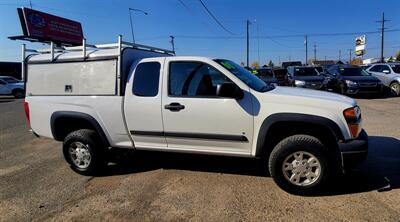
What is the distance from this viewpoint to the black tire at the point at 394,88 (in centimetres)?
1698

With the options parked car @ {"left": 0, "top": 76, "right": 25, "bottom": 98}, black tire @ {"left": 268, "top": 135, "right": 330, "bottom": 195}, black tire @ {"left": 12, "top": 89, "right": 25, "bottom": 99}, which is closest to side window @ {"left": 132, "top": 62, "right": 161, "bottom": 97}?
black tire @ {"left": 268, "top": 135, "right": 330, "bottom": 195}

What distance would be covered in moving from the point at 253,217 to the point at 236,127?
1.22m

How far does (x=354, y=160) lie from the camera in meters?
4.08

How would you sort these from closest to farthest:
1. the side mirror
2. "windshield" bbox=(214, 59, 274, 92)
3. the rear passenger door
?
the side mirror
"windshield" bbox=(214, 59, 274, 92)
the rear passenger door

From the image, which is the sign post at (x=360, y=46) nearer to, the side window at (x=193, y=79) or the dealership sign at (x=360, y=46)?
the dealership sign at (x=360, y=46)

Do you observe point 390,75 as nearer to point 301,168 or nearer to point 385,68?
point 385,68

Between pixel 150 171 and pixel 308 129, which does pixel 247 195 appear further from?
pixel 150 171

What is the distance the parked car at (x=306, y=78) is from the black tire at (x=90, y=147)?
527 inches

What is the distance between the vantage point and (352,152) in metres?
4.05

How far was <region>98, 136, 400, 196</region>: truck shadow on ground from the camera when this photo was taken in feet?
14.8

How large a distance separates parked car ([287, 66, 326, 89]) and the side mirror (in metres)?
13.3

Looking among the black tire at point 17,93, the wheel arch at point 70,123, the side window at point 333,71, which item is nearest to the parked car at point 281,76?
the side window at point 333,71

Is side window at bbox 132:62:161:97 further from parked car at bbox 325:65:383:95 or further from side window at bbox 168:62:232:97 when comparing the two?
parked car at bbox 325:65:383:95

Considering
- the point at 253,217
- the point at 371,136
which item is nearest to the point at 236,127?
the point at 253,217
